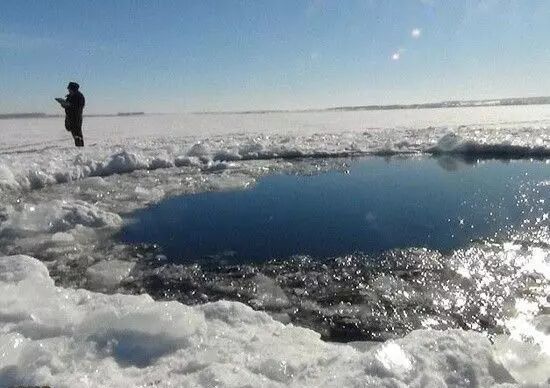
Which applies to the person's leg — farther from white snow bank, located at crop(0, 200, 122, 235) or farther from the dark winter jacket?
white snow bank, located at crop(0, 200, 122, 235)

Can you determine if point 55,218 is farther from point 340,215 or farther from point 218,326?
point 218,326

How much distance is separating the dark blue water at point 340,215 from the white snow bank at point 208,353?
1907 millimetres

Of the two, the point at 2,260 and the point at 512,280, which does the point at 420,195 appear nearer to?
the point at 512,280

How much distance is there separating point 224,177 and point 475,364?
310 inches

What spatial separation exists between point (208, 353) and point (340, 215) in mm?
4289

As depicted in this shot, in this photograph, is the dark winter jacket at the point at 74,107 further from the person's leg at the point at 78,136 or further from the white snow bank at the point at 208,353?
the white snow bank at the point at 208,353

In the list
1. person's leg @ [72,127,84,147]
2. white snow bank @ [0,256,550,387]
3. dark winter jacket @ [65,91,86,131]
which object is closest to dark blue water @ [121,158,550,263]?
white snow bank @ [0,256,550,387]

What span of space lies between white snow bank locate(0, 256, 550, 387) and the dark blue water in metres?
1.91

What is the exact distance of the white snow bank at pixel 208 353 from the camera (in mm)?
2408

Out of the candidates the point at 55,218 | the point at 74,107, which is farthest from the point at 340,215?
the point at 74,107

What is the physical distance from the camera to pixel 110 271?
15.3ft

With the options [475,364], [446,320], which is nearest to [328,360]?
[475,364]

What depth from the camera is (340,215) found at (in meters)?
6.77

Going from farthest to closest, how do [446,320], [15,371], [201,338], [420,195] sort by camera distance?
[420,195] → [446,320] → [201,338] → [15,371]
